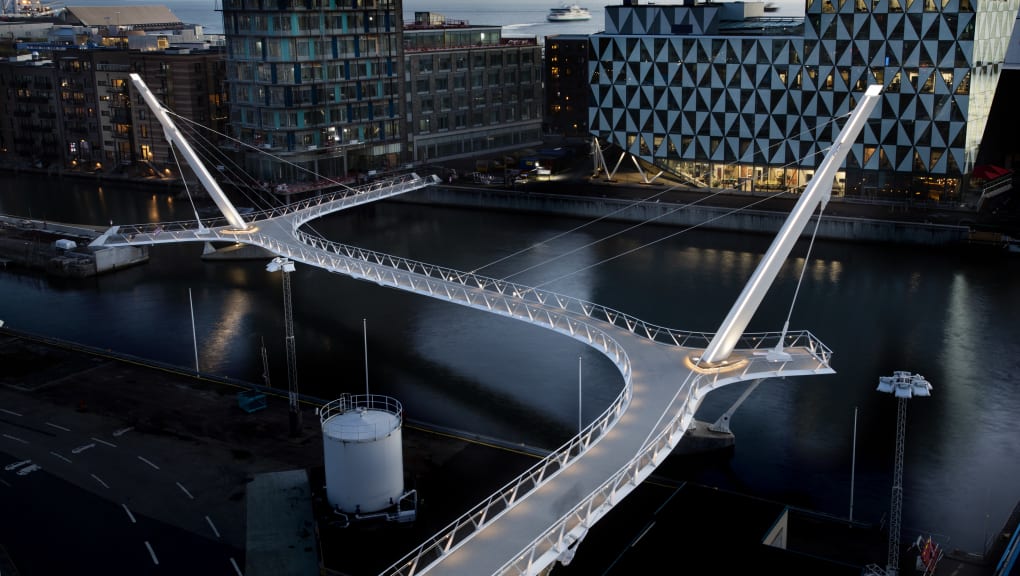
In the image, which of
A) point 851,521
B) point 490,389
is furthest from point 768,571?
point 490,389

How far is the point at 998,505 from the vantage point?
88.6ft

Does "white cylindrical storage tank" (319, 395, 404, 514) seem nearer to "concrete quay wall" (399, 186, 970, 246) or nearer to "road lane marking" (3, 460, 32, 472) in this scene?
"road lane marking" (3, 460, 32, 472)

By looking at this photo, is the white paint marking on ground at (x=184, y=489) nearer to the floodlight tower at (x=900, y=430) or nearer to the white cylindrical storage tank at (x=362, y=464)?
the white cylindrical storage tank at (x=362, y=464)

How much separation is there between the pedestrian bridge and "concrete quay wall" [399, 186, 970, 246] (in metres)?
17.7

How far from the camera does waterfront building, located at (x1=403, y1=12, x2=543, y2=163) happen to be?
7475 centimetres

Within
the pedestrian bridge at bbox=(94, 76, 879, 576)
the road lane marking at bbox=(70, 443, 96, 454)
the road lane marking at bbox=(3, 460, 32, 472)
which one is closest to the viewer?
the pedestrian bridge at bbox=(94, 76, 879, 576)

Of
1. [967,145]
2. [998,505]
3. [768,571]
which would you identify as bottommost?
[998,505]

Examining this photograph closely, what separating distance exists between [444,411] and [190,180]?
45.6 m

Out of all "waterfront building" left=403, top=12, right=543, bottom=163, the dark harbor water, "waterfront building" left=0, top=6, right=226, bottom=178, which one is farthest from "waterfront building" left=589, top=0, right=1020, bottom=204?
"waterfront building" left=0, top=6, right=226, bottom=178

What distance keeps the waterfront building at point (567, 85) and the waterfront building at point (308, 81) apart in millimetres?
21310

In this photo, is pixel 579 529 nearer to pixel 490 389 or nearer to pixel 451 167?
pixel 490 389

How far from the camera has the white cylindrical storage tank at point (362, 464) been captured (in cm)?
2448

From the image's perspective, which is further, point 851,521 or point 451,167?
point 451,167

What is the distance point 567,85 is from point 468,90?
43.5ft
